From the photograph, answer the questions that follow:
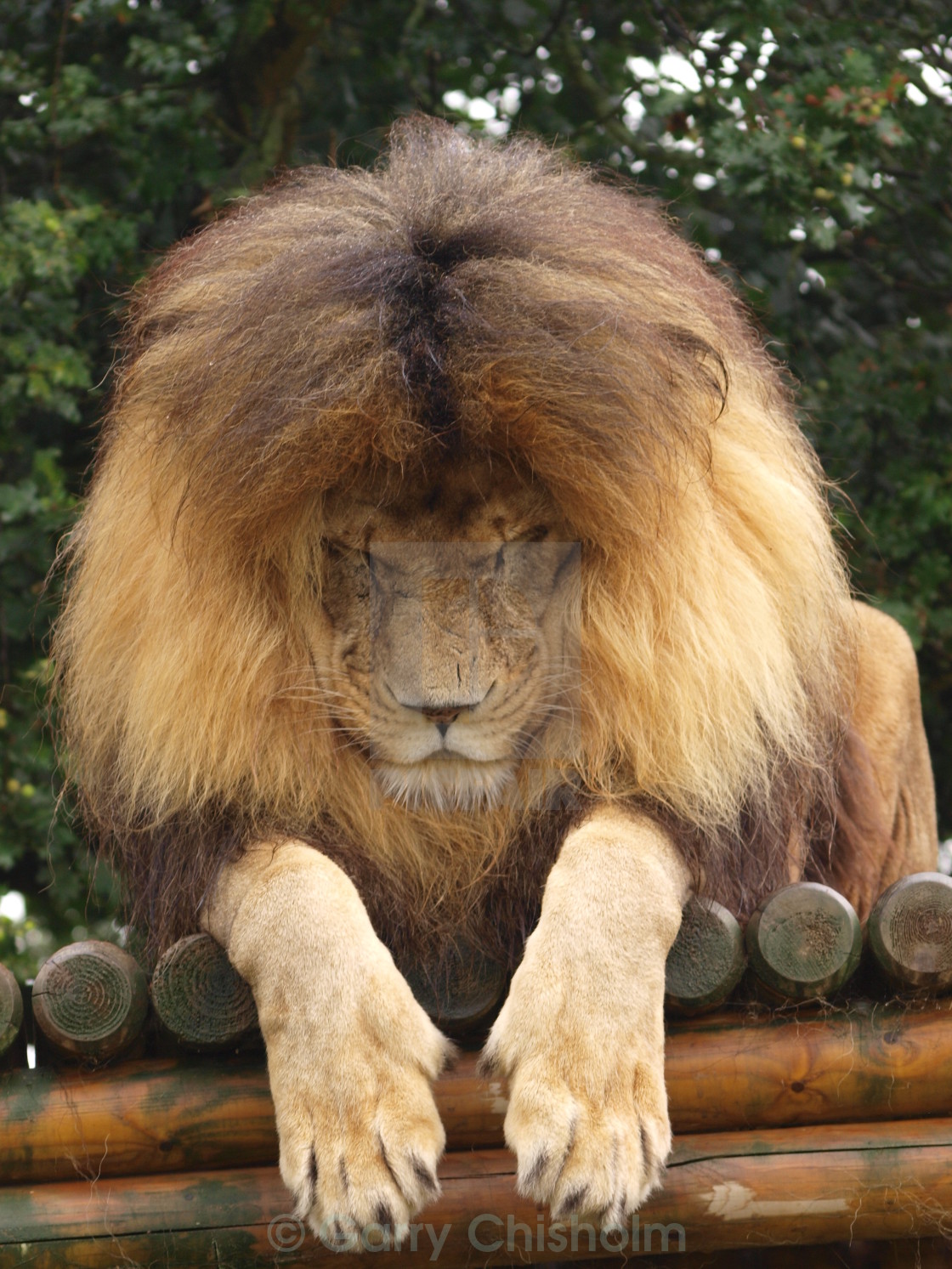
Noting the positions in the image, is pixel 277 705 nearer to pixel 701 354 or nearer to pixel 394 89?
pixel 701 354

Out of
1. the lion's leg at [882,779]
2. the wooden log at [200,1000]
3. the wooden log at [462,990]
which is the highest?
the wooden log at [462,990]

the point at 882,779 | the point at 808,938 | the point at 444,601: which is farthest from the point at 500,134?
the point at 808,938

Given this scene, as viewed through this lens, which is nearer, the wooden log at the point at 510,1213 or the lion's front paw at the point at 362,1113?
the lion's front paw at the point at 362,1113

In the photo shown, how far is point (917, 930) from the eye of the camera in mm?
2115

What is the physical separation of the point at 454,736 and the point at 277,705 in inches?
11.8

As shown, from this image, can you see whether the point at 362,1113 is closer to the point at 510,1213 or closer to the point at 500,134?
the point at 510,1213

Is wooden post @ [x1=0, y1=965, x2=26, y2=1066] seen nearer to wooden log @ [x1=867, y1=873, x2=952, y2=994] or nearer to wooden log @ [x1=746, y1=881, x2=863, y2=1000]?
wooden log @ [x1=746, y1=881, x2=863, y2=1000]

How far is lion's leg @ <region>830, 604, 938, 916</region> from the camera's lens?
2.78 metres

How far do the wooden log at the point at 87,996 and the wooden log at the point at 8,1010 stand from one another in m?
0.03

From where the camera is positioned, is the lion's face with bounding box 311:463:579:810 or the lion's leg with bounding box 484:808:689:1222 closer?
the lion's leg with bounding box 484:808:689:1222

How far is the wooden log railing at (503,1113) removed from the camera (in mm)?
2068

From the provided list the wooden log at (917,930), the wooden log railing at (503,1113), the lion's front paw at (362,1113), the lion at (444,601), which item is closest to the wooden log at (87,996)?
the wooden log railing at (503,1113)

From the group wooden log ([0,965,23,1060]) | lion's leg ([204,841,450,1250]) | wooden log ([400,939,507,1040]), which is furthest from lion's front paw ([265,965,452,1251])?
wooden log ([0,965,23,1060])

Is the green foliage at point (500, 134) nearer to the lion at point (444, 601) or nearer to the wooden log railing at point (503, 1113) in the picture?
the lion at point (444, 601)
